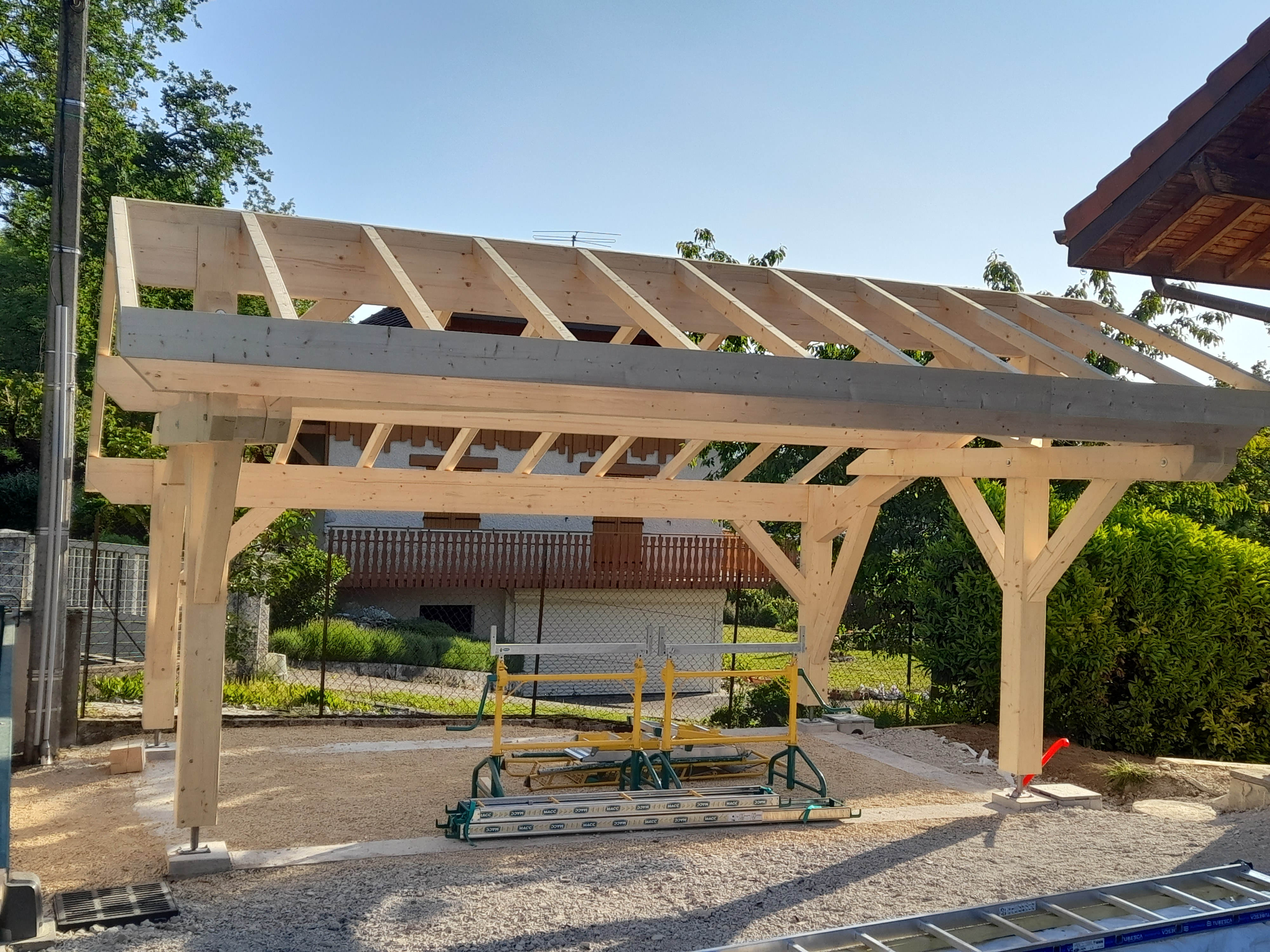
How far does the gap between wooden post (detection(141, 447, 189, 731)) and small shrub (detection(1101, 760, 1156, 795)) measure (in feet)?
26.8

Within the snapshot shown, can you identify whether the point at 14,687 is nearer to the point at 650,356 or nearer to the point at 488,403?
the point at 488,403

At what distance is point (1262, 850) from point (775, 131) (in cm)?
806

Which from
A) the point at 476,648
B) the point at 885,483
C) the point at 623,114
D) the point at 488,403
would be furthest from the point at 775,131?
the point at 476,648

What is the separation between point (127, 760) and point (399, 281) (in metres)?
5.21

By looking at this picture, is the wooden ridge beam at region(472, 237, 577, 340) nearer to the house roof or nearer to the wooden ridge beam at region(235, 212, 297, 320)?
the wooden ridge beam at region(235, 212, 297, 320)

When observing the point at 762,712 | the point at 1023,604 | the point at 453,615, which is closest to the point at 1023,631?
the point at 1023,604

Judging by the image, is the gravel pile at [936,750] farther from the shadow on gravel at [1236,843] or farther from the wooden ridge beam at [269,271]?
the wooden ridge beam at [269,271]

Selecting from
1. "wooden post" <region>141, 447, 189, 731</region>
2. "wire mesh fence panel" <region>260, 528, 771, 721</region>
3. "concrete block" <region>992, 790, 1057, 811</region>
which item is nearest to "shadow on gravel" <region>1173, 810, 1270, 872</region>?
"concrete block" <region>992, 790, 1057, 811</region>

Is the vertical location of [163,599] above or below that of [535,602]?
above

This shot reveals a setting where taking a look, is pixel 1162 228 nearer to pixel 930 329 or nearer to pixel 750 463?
pixel 930 329

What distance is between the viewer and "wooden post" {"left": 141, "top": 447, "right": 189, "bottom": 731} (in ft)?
29.0

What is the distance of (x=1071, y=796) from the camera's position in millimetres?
8086

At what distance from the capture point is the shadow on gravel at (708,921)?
4797 mm

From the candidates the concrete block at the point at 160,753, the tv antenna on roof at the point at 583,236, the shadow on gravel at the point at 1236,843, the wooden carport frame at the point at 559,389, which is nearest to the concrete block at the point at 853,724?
the wooden carport frame at the point at 559,389
